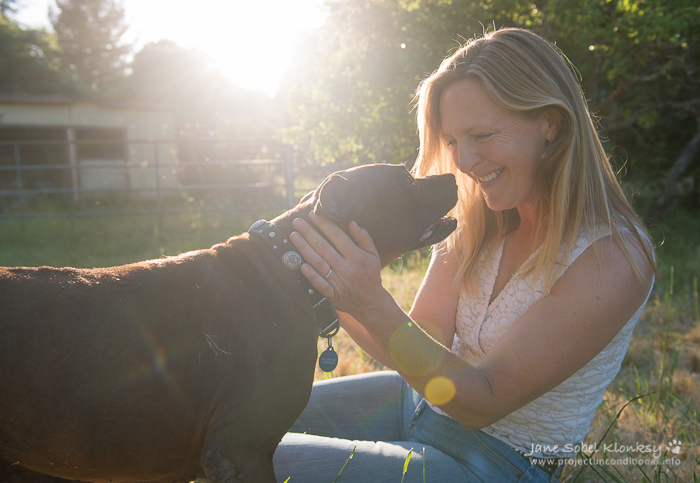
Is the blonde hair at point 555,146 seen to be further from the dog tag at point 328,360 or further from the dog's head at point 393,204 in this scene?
the dog tag at point 328,360

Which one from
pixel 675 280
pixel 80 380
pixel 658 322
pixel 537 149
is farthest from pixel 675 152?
pixel 80 380

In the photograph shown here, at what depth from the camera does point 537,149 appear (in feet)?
7.94

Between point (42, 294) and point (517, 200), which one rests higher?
point (517, 200)

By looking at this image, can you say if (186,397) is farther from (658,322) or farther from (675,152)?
(675,152)

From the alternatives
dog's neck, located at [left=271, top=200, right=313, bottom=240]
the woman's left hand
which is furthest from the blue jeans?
dog's neck, located at [left=271, top=200, right=313, bottom=240]

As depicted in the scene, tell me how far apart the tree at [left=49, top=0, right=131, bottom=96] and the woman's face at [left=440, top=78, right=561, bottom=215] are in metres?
39.9

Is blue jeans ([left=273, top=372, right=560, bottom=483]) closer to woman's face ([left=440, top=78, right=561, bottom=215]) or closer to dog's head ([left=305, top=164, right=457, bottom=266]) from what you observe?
dog's head ([left=305, top=164, right=457, bottom=266])

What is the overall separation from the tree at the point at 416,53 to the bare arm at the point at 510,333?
6296mm

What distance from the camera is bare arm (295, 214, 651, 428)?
2049 mm

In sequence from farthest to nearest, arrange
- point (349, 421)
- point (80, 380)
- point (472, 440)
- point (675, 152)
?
point (675, 152) < point (349, 421) < point (472, 440) < point (80, 380)

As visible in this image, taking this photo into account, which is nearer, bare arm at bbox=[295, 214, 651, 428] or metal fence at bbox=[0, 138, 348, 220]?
bare arm at bbox=[295, 214, 651, 428]

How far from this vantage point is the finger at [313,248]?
216cm

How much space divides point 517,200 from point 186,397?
1865 millimetres

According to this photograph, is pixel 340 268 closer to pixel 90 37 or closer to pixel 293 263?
pixel 293 263
